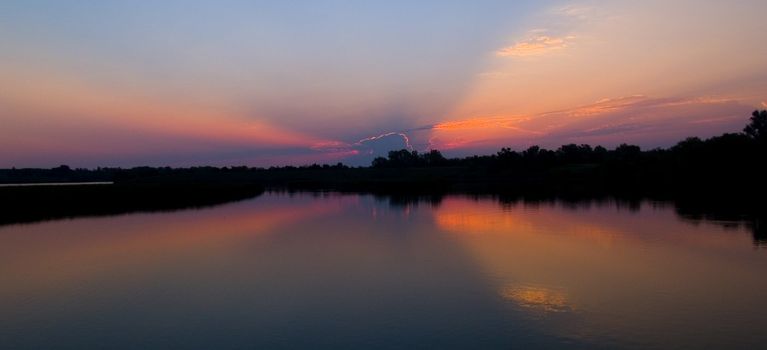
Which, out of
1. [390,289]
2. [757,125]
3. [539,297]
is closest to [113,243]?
[390,289]

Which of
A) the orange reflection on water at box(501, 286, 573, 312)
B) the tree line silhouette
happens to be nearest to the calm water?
the orange reflection on water at box(501, 286, 573, 312)

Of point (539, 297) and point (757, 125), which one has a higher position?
point (757, 125)

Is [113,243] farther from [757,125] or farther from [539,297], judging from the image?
[757,125]

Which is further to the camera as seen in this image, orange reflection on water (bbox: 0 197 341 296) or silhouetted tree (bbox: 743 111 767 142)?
silhouetted tree (bbox: 743 111 767 142)

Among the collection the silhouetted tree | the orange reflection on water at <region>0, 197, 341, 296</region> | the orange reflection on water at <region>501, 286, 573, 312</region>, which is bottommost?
the orange reflection on water at <region>501, 286, 573, 312</region>

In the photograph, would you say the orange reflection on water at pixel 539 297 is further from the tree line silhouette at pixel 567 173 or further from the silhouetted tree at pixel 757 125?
the silhouetted tree at pixel 757 125

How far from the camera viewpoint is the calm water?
8.67 m

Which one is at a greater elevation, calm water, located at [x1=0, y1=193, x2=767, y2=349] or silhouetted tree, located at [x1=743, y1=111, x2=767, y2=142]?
silhouetted tree, located at [x1=743, y1=111, x2=767, y2=142]

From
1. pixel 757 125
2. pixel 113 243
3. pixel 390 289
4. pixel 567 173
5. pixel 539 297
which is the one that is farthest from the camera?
pixel 567 173

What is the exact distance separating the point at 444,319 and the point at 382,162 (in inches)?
5504

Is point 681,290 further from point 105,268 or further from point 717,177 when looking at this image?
point 717,177

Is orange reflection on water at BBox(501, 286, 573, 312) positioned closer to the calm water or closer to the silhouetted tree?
the calm water

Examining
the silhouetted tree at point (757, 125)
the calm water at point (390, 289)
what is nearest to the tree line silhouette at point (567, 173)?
the silhouetted tree at point (757, 125)

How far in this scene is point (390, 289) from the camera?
11797 millimetres
